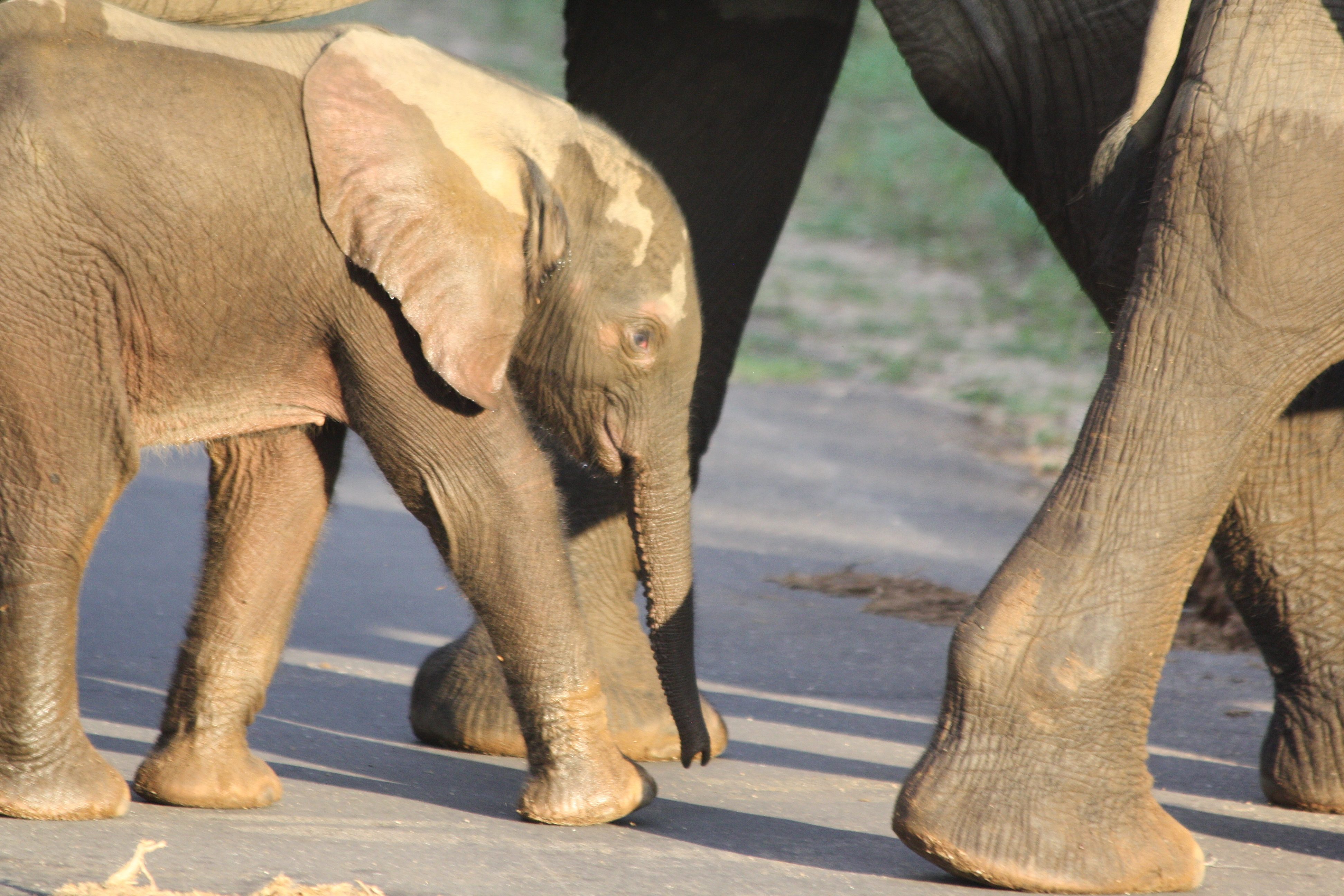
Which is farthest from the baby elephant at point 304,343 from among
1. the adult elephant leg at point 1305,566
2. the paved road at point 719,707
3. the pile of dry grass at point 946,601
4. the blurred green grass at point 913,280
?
the pile of dry grass at point 946,601

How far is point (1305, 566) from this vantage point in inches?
140

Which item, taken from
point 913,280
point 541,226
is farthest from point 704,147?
point 913,280

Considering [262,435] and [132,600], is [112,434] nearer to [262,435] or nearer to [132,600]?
[262,435]

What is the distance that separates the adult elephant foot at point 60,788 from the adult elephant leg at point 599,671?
35.5 inches

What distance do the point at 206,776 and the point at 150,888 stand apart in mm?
725

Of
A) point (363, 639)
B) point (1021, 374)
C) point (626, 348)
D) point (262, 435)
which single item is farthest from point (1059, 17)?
point (1021, 374)

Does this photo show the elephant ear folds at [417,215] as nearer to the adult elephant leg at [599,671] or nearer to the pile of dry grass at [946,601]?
the adult elephant leg at [599,671]

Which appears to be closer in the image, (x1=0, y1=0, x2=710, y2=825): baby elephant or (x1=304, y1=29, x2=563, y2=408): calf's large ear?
(x1=0, y1=0, x2=710, y2=825): baby elephant

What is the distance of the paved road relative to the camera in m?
2.96

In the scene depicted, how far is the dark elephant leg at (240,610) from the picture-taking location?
332 centimetres

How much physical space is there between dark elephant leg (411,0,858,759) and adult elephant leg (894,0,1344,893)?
1.20m

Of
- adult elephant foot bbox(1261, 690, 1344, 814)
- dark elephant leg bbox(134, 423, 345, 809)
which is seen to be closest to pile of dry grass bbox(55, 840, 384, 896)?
dark elephant leg bbox(134, 423, 345, 809)

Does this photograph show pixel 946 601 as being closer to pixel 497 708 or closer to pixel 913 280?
pixel 497 708

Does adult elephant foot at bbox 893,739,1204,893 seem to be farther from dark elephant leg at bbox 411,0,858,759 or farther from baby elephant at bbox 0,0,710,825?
dark elephant leg at bbox 411,0,858,759
